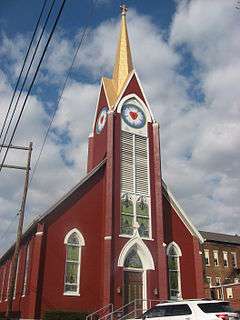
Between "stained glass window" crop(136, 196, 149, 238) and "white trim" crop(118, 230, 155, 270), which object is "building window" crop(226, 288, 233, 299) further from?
"stained glass window" crop(136, 196, 149, 238)

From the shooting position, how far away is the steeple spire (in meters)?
37.2

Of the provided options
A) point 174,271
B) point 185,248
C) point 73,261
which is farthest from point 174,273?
point 73,261

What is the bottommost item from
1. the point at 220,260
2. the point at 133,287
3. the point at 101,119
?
the point at 133,287

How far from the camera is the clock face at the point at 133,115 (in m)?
33.3

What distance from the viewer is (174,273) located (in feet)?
102

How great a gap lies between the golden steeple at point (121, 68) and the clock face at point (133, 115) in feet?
4.72

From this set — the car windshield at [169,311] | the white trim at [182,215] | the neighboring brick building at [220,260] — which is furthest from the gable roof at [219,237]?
the car windshield at [169,311]

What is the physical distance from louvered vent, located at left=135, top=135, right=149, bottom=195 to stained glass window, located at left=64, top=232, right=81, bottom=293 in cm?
627

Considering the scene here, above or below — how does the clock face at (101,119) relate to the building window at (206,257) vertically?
above

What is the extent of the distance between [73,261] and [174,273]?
27.1 ft

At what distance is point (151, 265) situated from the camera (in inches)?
1153

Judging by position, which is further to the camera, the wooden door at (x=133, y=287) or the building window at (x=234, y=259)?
the building window at (x=234, y=259)

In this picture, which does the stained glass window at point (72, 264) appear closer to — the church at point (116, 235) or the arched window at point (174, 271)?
the church at point (116, 235)

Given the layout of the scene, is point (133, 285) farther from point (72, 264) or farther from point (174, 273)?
point (72, 264)
